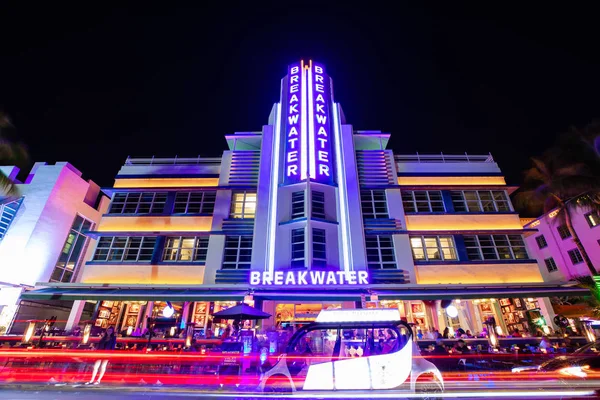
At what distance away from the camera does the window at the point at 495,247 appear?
20.1 m

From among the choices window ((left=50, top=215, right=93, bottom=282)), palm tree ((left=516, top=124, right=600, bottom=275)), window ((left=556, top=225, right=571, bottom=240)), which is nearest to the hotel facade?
palm tree ((left=516, top=124, right=600, bottom=275))

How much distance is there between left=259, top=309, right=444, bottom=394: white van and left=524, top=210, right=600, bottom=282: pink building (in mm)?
26140

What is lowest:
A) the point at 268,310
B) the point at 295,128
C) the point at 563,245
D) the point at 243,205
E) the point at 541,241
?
the point at 268,310

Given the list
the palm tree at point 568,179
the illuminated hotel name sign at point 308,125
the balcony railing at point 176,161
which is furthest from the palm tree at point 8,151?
the palm tree at point 568,179

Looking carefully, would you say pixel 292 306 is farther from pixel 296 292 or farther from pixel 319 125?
pixel 319 125

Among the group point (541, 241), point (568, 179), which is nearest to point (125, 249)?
point (568, 179)

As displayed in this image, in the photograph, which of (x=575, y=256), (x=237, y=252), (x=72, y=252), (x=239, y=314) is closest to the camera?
(x=239, y=314)

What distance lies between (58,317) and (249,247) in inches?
774

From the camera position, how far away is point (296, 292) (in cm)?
1655

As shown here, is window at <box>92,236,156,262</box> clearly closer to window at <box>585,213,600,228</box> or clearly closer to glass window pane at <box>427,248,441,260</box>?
glass window pane at <box>427,248,441,260</box>

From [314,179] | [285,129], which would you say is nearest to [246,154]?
[285,129]

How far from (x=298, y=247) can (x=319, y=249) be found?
4.27 feet

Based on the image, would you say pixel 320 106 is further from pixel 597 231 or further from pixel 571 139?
pixel 597 231

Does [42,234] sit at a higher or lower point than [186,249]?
higher
